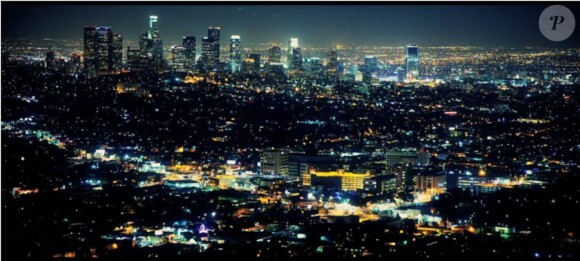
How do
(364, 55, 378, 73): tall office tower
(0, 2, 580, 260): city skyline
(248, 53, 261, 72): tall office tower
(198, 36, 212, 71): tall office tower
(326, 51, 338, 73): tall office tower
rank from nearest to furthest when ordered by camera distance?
1. (0, 2, 580, 260): city skyline
2. (198, 36, 212, 71): tall office tower
3. (326, 51, 338, 73): tall office tower
4. (248, 53, 261, 72): tall office tower
5. (364, 55, 378, 73): tall office tower

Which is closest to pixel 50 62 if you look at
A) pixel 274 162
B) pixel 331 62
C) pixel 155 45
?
pixel 155 45

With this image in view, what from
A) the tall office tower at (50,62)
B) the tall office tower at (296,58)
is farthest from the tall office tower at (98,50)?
the tall office tower at (296,58)

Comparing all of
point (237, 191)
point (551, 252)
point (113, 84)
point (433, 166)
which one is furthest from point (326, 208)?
point (113, 84)

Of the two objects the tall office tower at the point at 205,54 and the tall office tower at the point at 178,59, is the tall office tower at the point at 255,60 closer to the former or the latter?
the tall office tower at the point at 205,54

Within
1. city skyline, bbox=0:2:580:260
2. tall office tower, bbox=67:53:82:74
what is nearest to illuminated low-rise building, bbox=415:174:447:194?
city skyline, bbox=0:2:580:260

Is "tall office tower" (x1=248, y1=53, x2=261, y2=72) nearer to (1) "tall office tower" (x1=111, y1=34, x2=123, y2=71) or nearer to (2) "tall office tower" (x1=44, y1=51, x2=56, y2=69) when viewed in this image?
(1) "tall office tower" (x1=111, y1=34, x2=123, y2=71)

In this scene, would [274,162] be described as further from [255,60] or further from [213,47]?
[213,47]

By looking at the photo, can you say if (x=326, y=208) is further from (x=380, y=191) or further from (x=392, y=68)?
(x=392, y=68)
